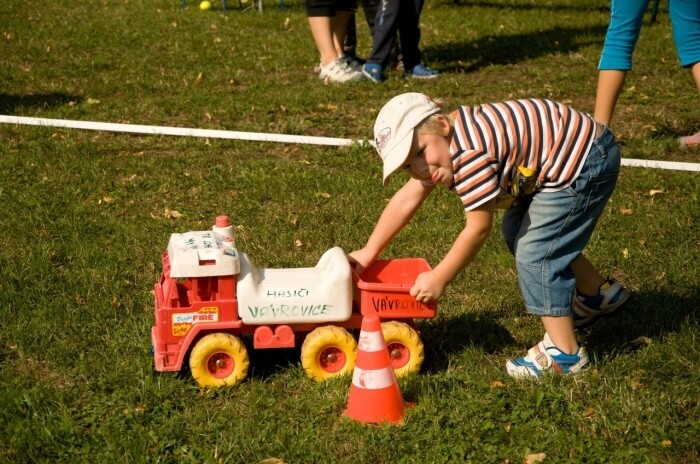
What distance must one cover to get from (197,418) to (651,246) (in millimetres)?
2743

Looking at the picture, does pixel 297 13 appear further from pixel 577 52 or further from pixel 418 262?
pixel 418 262

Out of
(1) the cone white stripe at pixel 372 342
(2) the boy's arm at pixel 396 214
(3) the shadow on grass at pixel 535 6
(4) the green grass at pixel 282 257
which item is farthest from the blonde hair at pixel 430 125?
(3) the shadow on grass at pixel 535 6

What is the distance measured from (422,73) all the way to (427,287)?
5.75 meters

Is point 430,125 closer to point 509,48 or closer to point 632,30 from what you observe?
point 632,30

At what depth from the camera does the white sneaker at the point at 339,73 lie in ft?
28.8

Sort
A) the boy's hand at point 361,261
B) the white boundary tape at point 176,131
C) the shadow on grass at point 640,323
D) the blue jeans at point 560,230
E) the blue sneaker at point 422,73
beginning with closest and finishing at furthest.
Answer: the blue jeans at point 560,230 < the boy's hand at point 361,261 < the shadow on grass at point 640,323 < the white boundary tape at point 176,131 < the blue sneaker at point 422,73

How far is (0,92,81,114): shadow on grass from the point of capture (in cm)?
790

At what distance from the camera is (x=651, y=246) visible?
520 centimetres

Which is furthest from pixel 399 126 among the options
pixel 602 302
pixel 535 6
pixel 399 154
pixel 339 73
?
pixel 535 6

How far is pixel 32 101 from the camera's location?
816cm

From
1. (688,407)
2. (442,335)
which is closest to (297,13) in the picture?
(442,335)

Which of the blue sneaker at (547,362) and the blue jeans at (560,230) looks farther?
the blue sneaker at (547,362)

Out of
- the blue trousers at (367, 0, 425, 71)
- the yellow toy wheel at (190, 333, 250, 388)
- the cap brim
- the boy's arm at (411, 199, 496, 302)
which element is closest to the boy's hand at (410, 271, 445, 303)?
the boy's arm at (411, 199, 496, 302)

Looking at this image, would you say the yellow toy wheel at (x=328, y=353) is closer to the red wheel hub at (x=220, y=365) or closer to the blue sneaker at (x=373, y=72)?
the red wheel hub at (x=220, y=365)
